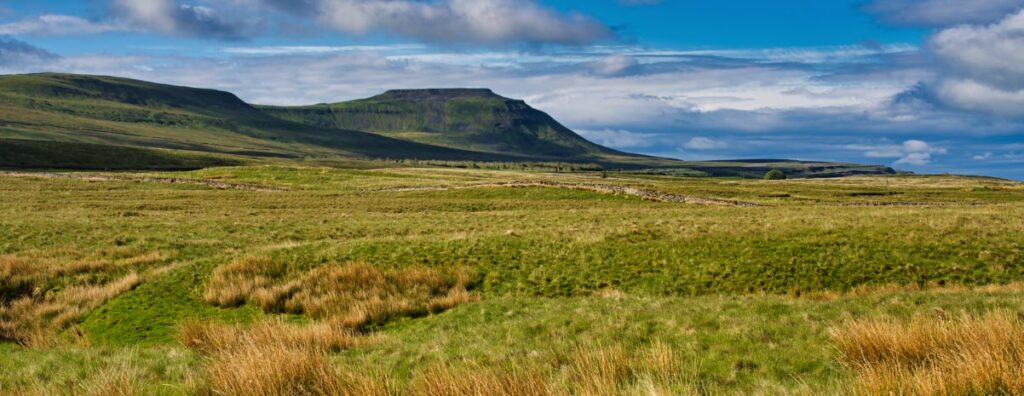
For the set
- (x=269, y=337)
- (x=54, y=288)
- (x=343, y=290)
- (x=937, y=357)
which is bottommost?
(x=54, y=288)

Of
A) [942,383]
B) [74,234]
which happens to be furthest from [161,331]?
[74,234]

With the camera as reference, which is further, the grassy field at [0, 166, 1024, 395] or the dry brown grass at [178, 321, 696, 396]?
the grassy field at [0, 166, 1024, 395]

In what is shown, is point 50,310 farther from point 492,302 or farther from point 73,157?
point 73,157

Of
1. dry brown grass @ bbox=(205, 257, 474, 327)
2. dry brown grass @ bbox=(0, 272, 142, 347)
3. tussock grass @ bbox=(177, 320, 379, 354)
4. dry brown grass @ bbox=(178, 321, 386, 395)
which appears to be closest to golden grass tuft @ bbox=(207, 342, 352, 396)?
dry brown grass @ bbox=(178, 321, 386, 395)

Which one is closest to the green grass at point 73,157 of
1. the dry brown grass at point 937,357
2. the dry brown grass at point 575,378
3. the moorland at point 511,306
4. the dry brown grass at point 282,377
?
the moorland at point 511,306

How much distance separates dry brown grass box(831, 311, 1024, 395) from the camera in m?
6.52

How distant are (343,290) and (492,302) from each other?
5146 millimetres

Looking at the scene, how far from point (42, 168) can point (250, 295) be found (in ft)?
394

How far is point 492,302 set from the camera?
59.8 feet

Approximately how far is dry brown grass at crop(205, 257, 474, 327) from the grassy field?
8 cm

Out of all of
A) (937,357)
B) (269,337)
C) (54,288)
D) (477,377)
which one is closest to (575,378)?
(477,377)

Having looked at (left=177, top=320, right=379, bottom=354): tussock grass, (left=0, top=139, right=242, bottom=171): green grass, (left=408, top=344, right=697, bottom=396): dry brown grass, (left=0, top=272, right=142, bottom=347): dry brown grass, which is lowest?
(left=0, top=139, right=242, bottom=171): green grass

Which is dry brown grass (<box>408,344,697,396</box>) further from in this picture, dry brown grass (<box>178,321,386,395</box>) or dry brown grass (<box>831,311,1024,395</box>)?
dry brown grass (<box>831,311,1024,395</box>)

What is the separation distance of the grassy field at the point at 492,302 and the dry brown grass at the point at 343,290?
8 centimetres
